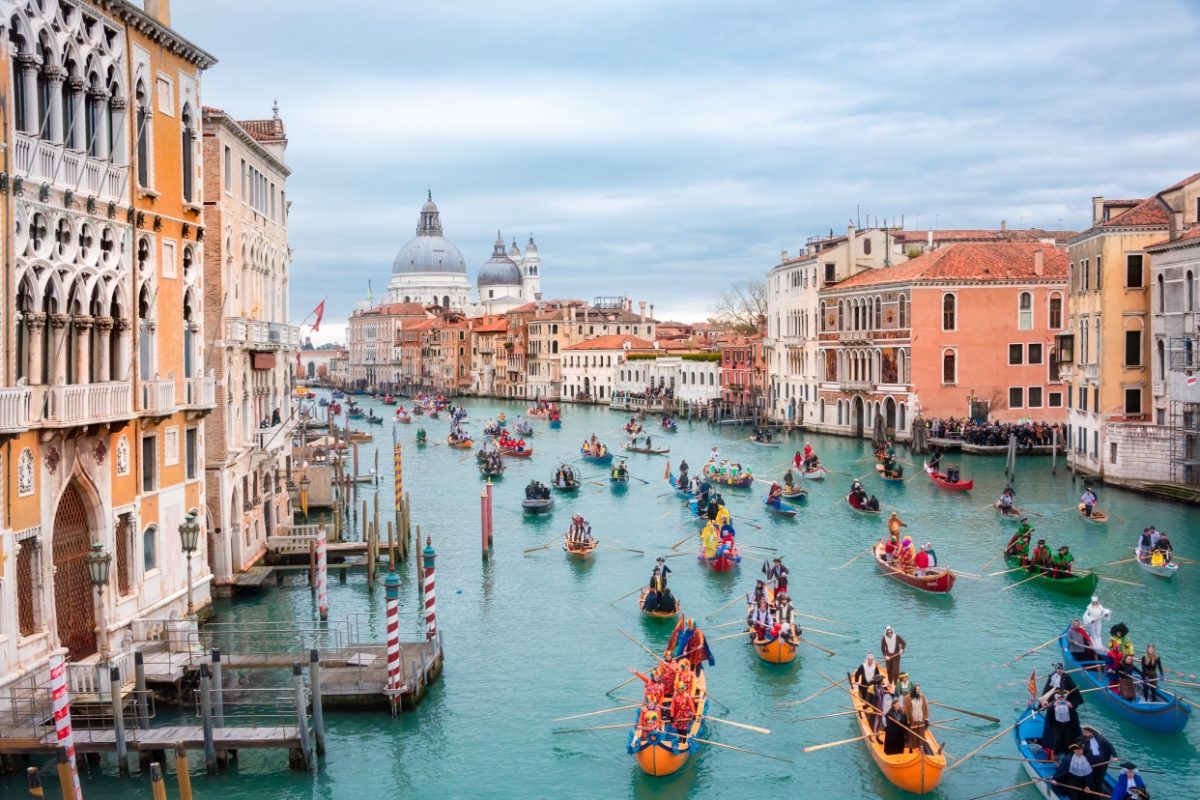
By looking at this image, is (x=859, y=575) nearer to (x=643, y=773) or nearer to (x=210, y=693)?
(x=643, y=773)

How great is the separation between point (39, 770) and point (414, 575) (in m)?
11.6

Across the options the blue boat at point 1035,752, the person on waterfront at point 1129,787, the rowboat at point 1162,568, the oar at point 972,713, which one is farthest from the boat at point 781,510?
the person on waterfront at point 1129,787

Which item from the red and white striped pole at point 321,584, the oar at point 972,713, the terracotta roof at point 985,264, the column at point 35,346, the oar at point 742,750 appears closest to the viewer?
the column at point 35,346

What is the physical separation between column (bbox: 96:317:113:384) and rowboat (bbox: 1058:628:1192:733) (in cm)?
1276

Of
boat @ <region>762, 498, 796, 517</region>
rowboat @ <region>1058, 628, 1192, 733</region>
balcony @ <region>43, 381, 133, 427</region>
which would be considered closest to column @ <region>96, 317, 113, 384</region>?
balcony @ <region>43, 381, 133, 427</region>

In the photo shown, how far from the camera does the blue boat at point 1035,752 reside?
1238cm

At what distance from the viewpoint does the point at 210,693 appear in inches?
536

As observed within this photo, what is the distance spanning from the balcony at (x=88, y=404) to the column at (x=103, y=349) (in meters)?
0.20

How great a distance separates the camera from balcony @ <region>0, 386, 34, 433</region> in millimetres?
12648

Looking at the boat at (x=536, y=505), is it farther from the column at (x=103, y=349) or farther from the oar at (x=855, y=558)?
the column at (x=103, y=349)

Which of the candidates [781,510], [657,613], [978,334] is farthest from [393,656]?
[978,334]

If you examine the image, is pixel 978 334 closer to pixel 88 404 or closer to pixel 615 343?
pixel 88 404

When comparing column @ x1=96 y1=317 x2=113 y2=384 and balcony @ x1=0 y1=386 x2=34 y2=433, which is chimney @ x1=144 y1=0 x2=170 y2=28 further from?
balcony @ x1=0 y1=386 x2=34 y2=433

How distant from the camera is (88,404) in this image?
14398 mm
